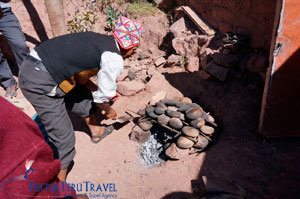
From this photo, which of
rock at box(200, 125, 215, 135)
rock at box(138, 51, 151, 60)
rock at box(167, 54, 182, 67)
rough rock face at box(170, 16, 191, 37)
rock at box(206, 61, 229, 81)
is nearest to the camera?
rock at box(200, 125, 215, 135)

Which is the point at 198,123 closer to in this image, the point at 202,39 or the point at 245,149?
the point at 245,149

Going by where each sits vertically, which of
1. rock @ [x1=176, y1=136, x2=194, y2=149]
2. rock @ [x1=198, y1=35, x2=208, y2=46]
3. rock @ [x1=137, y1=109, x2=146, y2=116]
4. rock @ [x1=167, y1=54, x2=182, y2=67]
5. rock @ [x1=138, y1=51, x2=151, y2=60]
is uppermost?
rock @ [x1=198, y1=35, x2=208, y2=46]

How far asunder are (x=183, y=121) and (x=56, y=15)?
2612mm

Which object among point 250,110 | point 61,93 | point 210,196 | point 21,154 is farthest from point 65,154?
point 250,110

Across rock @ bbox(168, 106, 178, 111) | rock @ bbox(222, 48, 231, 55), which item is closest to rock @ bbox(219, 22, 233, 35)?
rock @ bbox(222, 48, 231, 55)

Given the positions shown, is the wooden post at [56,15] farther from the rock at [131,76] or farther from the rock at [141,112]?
the rock at [141,112]

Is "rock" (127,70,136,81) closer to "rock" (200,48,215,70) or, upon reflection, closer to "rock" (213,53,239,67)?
"rock" (200,48,215,70)

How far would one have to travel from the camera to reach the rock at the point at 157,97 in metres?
3.44

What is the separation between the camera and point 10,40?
3.80 meters

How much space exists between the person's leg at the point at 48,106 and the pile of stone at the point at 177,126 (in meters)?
0.98

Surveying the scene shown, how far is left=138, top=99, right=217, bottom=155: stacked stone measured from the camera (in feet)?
8.90

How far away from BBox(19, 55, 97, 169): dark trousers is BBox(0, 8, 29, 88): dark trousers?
1.96 m

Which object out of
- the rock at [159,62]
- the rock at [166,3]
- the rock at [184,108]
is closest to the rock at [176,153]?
the rock at [184,108]

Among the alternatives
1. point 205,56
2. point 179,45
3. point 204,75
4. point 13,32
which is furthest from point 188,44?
point 13,32
